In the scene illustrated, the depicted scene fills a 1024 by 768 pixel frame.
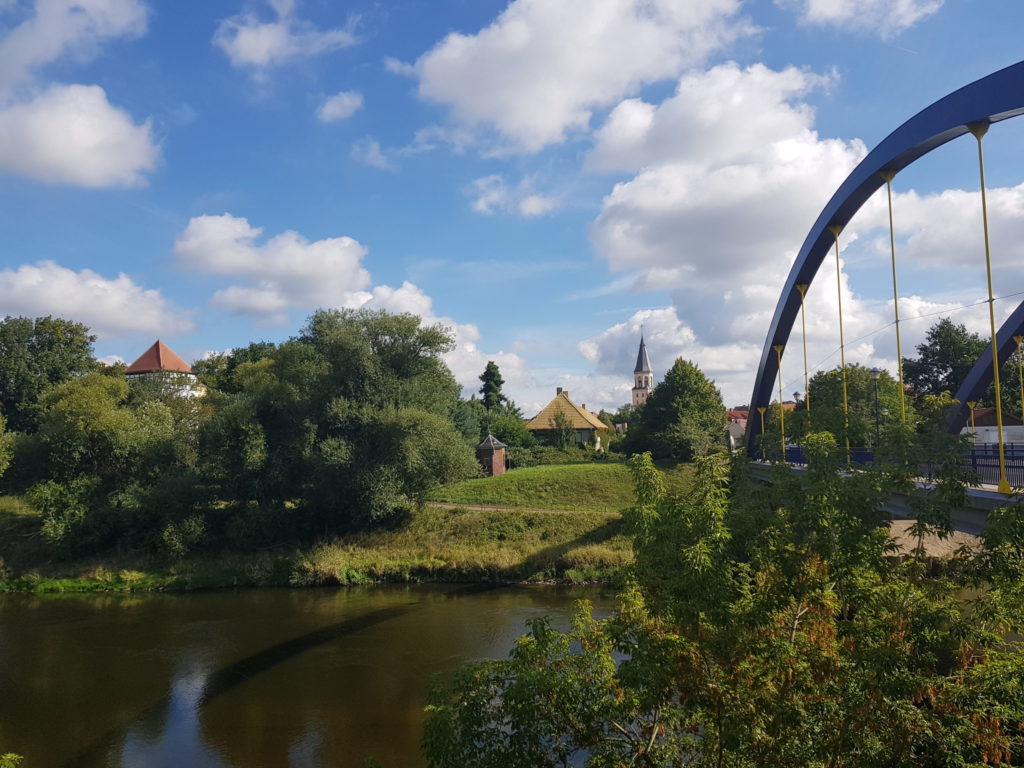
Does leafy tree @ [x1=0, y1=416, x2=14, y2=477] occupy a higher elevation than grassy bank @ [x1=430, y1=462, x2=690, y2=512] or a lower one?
higher

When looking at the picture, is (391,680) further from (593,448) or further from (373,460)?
(593,448)

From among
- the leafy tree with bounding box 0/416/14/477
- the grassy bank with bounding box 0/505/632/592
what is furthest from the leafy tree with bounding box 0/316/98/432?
the grassy bank with bounding box 0/505/632/592

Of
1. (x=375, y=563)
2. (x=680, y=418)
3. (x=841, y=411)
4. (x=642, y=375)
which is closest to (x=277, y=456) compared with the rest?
(x=375, y=563)

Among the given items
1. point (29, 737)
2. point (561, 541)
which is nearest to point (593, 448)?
point (561, 541)

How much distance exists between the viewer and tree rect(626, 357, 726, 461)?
36.6m

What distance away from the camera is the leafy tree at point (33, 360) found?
44688mm

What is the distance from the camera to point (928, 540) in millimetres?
21750

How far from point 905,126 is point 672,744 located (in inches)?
532

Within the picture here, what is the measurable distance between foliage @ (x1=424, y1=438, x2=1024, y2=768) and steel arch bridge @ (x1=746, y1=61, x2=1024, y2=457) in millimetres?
1035

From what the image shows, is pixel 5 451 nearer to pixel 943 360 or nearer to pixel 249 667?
pixel 249 667

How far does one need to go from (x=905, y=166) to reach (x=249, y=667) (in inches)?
716

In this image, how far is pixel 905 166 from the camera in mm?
15430

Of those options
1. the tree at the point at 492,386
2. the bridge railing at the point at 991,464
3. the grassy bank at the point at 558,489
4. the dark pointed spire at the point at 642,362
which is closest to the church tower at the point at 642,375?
the dark pointed spire at the point at 642,362

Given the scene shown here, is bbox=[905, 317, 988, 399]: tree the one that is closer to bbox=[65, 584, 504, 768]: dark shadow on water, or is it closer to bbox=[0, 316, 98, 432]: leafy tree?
bbox=[65, 584, 504, 768]: dark shadow on water
